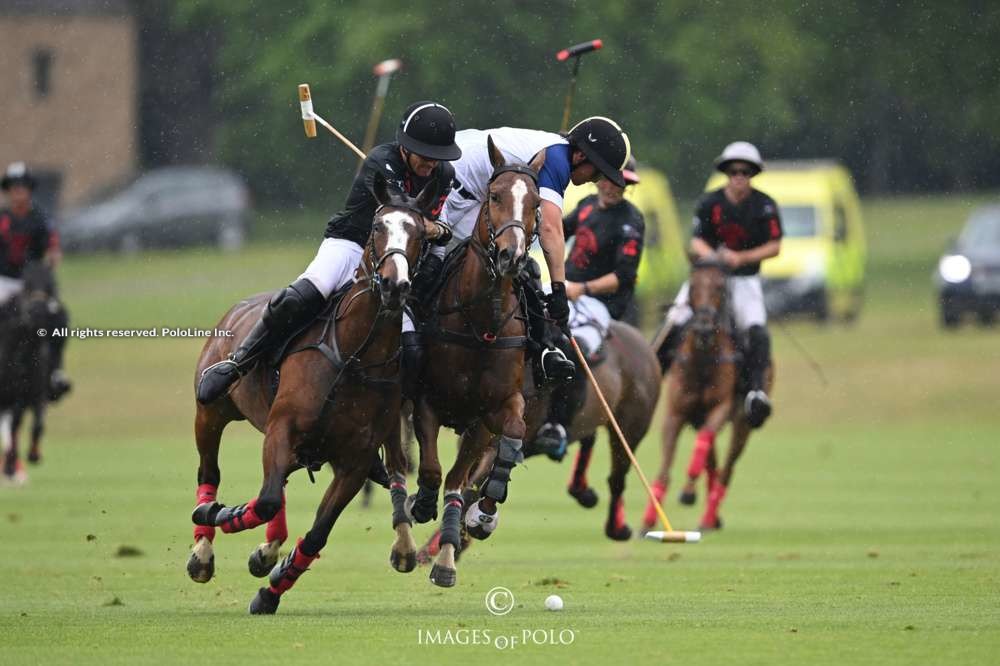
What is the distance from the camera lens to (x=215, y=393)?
11.9m

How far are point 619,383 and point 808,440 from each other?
44.0ft

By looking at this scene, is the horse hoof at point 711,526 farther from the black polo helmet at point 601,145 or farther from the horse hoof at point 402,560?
the horse hoof at point 402,560

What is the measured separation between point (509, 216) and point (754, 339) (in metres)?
7.02

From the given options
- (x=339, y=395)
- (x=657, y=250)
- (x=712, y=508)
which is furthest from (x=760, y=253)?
(x=657, y=250)

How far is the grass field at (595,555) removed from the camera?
10.0 meters

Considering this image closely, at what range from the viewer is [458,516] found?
11844 millimetres

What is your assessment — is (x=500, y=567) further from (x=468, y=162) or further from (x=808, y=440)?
(x=808, y=440)

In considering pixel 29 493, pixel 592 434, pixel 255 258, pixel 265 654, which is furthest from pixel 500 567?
pixel 255 258

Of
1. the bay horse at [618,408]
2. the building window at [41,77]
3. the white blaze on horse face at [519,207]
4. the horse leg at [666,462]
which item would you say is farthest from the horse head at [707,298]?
the building window at [41,77]

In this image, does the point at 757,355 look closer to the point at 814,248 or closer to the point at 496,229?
the point at 496,229

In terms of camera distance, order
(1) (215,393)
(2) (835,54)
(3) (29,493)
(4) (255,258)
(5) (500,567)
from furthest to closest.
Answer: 1. (4) (255,258)
2. (2) (835,54)
3. (3) (29,493)
4. (5) (500,567)
5. (1) (215,393)

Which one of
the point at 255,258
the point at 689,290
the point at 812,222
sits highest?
Answer: the point at 689,290

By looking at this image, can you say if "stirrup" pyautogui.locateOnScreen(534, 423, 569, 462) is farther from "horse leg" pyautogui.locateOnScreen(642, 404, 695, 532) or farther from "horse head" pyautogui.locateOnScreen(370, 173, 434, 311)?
"horse head" pyautogui.locateOnScreen(370, 173, 434, 311)

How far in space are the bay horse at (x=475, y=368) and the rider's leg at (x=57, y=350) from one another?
9.85 metres
